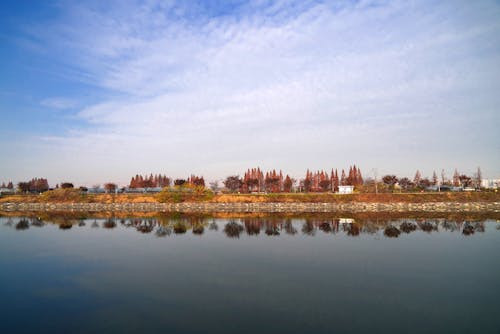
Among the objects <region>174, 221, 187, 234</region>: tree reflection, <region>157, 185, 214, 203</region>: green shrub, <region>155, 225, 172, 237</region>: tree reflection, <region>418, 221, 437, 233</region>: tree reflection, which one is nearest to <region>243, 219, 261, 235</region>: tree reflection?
<region>174, 221, 187, 234</region>: tree reflection

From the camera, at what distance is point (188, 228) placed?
23875mm

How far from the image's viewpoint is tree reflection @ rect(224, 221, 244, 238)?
20.4m

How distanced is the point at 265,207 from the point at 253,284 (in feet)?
103

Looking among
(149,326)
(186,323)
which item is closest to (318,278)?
(186,323)

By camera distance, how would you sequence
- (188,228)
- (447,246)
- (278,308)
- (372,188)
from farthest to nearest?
(372,188) → (188,228) → (447,246) → (278,308)

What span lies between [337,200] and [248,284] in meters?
34.8

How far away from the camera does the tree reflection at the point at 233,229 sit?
20.4 meters

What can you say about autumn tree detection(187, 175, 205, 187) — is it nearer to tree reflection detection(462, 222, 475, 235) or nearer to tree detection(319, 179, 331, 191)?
tree detection(319, 179, 331, 191)

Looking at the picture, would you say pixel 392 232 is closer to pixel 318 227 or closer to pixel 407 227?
pixel 407 227

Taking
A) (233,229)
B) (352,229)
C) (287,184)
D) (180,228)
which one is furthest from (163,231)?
(287,184)

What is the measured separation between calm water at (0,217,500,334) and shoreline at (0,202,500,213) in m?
19.0

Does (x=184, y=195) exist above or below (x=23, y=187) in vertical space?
below

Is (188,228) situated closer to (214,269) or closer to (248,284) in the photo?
(214,269)

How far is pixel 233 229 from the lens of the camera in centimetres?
2314
